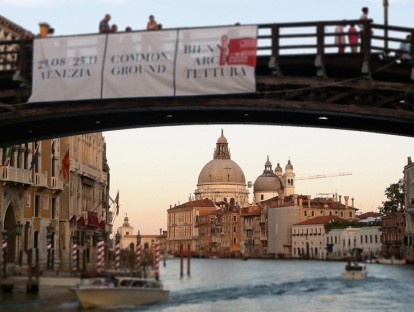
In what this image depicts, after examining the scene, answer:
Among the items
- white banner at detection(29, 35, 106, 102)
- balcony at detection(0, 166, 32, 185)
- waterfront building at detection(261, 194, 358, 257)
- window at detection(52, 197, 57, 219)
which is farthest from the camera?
waterfront building at detection(261, 194, 358, 257)

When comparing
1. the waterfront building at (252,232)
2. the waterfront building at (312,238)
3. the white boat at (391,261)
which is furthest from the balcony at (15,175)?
the waterfront building at (252,232)

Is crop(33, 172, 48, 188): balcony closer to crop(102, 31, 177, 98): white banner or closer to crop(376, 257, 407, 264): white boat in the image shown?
crop(102, 31, 177, 98): white banner

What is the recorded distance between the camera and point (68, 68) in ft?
77.8

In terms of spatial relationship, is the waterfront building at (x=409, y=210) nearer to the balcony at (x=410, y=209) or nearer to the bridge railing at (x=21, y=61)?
the balcony at (x=410, y=209)

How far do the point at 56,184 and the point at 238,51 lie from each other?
39.0 m

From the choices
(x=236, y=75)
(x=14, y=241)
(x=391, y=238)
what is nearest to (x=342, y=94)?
(x=236, y=75)

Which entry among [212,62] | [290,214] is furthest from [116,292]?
[290,214]

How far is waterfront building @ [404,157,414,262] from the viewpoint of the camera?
366ft

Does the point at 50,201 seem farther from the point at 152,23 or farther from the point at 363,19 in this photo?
the point at 363,19

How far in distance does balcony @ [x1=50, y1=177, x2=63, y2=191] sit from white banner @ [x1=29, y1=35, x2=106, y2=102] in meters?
36.0

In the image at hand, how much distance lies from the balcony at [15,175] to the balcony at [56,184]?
4909mm

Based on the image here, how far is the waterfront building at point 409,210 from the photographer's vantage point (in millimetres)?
111688

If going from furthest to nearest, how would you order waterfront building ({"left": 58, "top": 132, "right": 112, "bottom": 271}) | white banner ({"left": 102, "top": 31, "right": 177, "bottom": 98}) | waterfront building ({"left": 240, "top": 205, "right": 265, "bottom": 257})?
waterfront building ({"left": 240, "top": 205, "right": 265, "bottom": 257}) < waterfront building ({"left": 58, "top": 132, "right": 112, "bottom": 271}) < white banner ({"left": 102, "top": 31, "right": 177, "bottom": 98})

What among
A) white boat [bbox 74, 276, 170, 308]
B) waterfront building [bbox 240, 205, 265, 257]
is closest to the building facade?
white boat [bbox 74, 276, 170, 308]
